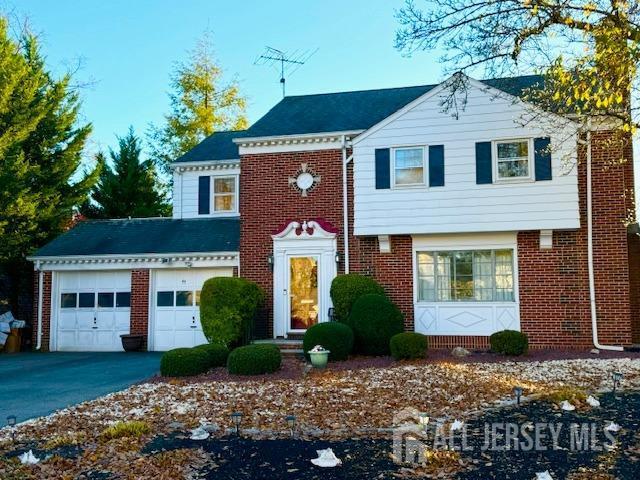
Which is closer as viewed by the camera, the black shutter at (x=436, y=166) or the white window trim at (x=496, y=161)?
the white window trim at (x=496, y=161)

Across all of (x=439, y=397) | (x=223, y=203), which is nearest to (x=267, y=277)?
(x=223, y=203)

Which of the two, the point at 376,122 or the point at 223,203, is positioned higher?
the point at 376,122

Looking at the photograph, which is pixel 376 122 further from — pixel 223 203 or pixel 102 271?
pixel 102 271

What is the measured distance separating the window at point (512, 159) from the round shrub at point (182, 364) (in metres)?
7.85

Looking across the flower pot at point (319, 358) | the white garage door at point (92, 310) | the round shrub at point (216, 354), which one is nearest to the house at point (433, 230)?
the white garage door at point (92, 310)

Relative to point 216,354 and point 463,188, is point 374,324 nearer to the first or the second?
point 216,354

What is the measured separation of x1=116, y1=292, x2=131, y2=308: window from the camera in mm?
16094

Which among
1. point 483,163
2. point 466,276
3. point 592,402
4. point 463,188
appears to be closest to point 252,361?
point 592,402

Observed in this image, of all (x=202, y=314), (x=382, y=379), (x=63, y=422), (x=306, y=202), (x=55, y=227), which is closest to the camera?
(x=63, y=422)

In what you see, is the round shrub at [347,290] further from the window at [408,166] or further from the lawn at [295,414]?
the window at [408,166]

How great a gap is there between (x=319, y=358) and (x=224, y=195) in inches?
333

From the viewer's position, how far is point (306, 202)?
47.1 ft

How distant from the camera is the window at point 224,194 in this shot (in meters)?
17.7

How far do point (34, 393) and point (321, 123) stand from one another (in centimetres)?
935
